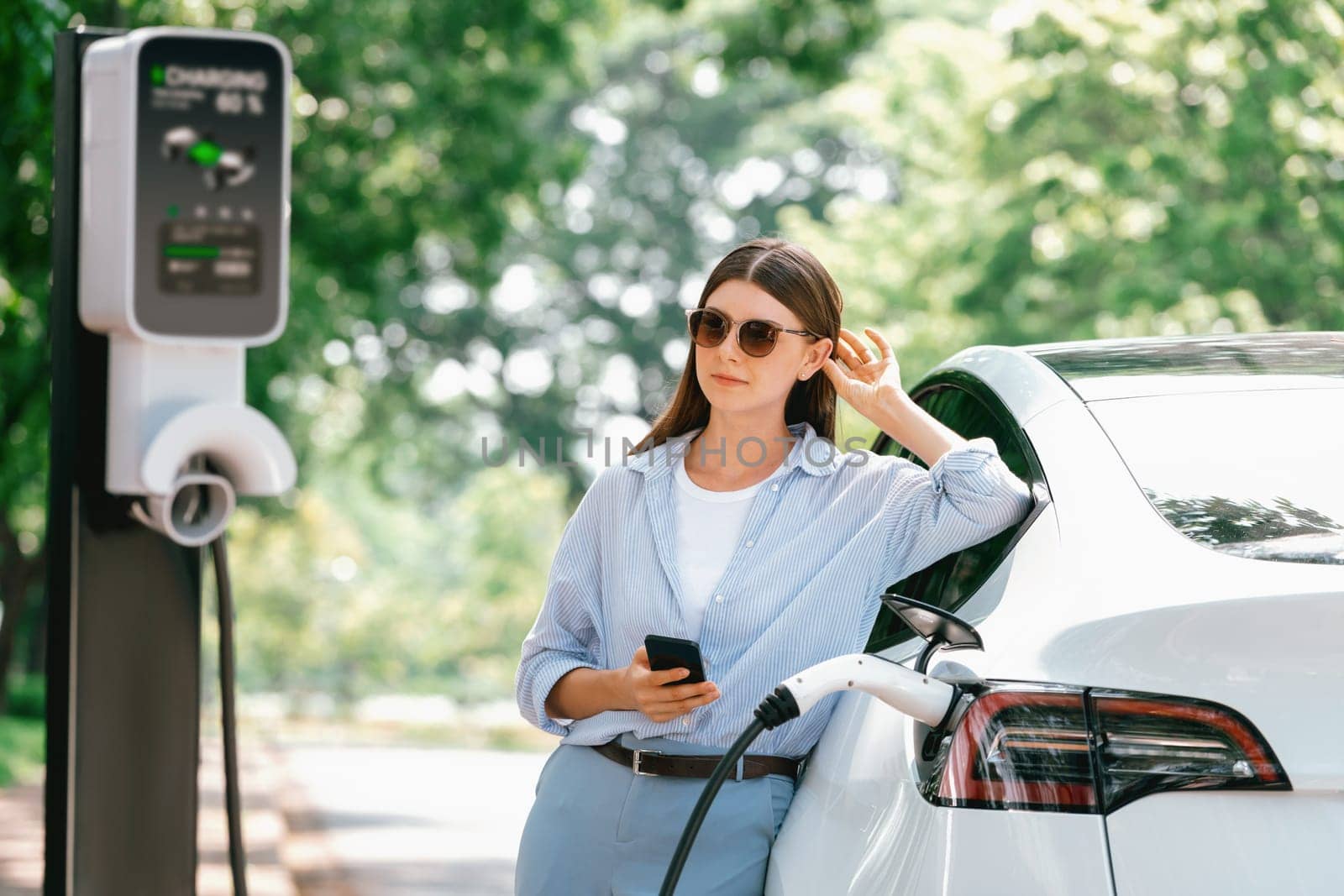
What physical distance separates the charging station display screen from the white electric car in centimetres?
137

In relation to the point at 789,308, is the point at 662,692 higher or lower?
lower

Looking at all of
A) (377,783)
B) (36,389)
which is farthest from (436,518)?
(36,389)

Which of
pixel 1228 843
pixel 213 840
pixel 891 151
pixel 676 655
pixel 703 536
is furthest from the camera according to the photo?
pixel 891 151

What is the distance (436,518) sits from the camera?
2682 inches

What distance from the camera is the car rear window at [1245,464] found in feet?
7.27

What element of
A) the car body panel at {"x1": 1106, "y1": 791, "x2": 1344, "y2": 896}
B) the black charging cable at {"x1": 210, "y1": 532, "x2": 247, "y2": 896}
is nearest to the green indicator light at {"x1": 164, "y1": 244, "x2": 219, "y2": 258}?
the black charging cable at {"x1": 210, "y1": 532, "x2": 247, "y2": 896}

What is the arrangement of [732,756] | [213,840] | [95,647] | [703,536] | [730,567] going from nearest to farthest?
1. [732,756]
2. [730,567]
3. [703,536]
4. [95,647]
5. [213,840]

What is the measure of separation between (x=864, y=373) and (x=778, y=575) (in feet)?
1.54

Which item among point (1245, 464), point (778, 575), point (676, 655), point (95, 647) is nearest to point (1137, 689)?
point (1245, 464)

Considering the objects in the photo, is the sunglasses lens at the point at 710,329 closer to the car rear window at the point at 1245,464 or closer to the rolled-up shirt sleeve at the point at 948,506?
the rolled-up shirt sleeve at the point at 948,506

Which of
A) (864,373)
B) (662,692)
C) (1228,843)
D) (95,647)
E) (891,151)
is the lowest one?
(1228,843)

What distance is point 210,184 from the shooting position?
312cm

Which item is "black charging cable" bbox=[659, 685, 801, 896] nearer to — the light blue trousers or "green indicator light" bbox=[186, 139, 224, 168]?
the light blue trousers

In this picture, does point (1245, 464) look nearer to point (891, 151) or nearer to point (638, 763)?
point (638, 763)
